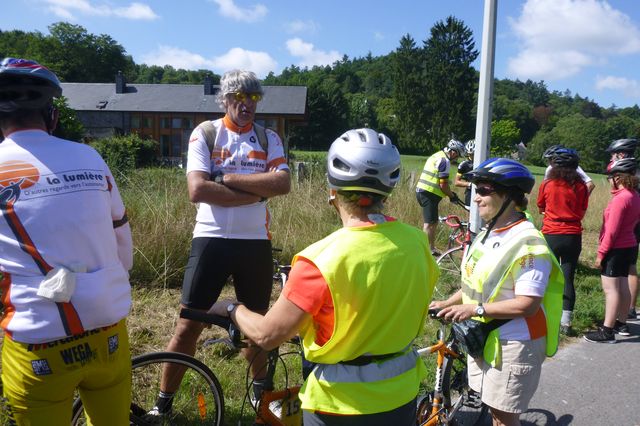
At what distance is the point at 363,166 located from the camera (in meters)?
1.83

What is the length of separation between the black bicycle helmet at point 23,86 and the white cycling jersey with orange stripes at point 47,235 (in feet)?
0.36

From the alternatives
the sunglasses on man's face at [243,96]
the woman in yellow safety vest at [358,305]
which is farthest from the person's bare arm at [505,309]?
the sunglasses on man's face at [243,96]

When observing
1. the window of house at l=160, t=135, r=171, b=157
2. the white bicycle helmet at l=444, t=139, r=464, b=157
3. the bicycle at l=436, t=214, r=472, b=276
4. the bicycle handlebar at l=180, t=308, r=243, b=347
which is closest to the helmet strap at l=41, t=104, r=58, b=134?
the bicycle handlebar at l=180, t=308, r=243, b=347

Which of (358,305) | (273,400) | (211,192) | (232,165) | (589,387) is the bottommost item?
(589,387)

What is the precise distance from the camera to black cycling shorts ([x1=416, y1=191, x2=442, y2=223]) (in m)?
8.83

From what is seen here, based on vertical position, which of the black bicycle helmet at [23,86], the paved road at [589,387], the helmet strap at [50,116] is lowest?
the paved road at [589,387]

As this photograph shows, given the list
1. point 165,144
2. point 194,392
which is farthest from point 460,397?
point 165,144

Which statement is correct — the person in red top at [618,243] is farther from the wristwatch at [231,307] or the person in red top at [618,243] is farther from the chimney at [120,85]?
the chimney at [120,85]

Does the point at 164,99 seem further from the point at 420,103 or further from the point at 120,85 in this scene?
the point at 420,103

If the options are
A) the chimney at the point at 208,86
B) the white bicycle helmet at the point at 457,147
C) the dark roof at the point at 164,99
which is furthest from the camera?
the chimney at the point at 208,86

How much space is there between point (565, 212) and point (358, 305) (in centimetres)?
497

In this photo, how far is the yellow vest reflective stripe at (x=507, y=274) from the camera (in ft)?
8.34

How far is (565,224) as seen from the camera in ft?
19.4

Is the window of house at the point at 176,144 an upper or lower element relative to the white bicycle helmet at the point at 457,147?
upper
